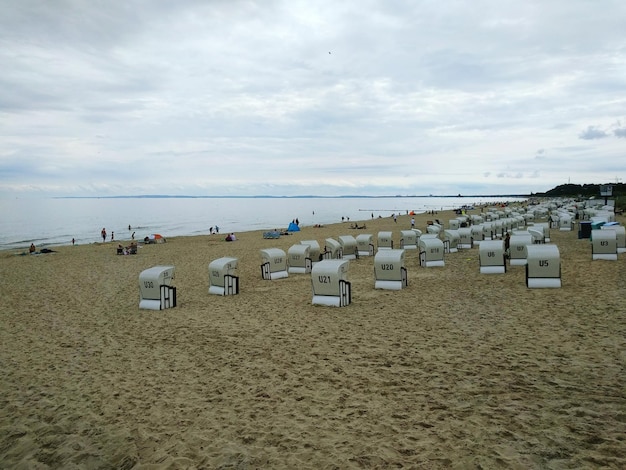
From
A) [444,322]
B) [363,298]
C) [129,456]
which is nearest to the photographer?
[129,456]

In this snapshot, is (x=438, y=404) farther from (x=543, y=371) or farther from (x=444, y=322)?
(x=444, y=322)

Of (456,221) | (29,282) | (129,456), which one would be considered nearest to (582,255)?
(456,221)

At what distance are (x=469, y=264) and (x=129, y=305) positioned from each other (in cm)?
1505

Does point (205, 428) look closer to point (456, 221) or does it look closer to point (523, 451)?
point (523, 451)

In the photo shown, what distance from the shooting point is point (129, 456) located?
5441mm

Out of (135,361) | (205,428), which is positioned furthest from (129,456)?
(135,361)

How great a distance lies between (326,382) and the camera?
7.45 metres

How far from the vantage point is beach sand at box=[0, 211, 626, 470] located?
5309mm

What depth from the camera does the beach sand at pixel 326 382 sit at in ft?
17.4

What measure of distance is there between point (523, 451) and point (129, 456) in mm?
4829

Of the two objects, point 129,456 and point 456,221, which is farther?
point 456,221

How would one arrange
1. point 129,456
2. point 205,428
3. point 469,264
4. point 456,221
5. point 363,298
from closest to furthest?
point 129,456 < point 205,428 < point 363,298 < point 469,264 < point 456,221

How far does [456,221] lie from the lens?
3631 centimetres

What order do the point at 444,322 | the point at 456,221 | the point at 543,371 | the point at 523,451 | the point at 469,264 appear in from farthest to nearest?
the point at 456,221, the point at 469,264, the point at 444,322, the point at 543,371, the point at 523,451
